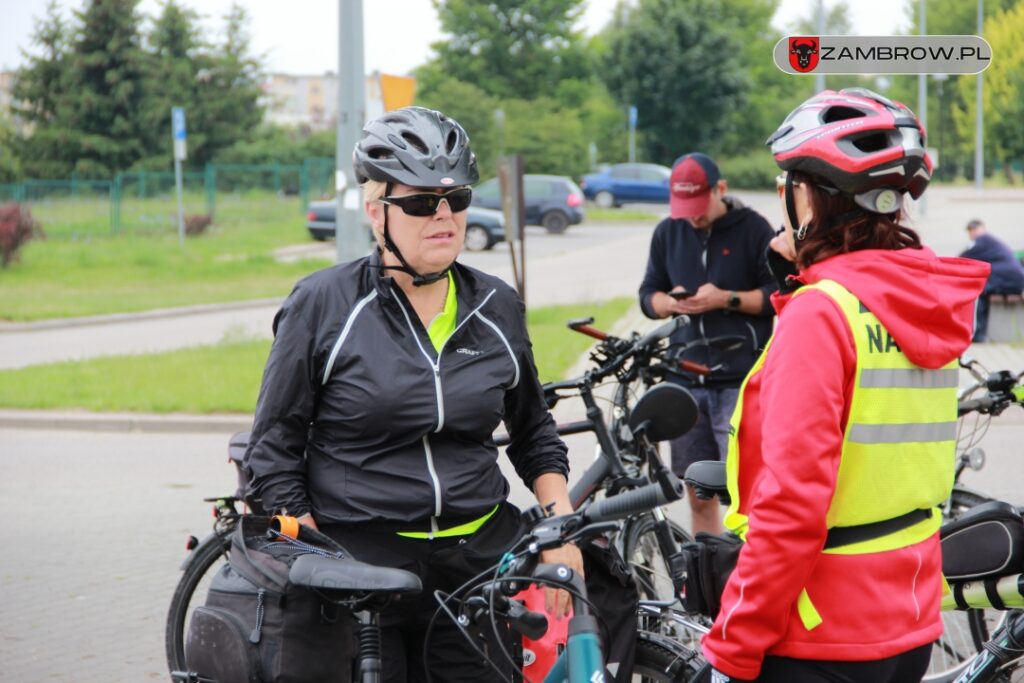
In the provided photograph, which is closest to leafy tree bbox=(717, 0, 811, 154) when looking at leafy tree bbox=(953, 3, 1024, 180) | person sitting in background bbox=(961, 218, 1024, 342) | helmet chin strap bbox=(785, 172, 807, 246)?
leafy tree bbox=(953, 3, 1024, 180)

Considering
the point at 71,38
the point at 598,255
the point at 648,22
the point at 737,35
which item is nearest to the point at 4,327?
the point at 598,255

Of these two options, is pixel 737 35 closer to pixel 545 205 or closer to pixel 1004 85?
pixel 1004 85

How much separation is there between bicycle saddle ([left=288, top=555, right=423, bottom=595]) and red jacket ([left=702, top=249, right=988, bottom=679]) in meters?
0.57

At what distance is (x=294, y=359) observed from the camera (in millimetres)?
2873

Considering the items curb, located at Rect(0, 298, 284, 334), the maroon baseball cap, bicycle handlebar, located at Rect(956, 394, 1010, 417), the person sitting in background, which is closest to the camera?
bicycle handlebar, located at Rect(956, 394, 1010, 417)

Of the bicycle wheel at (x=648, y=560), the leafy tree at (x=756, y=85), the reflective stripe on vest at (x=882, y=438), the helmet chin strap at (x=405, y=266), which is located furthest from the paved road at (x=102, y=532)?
the leafy tree at (x=756, y=85)

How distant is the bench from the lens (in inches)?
556

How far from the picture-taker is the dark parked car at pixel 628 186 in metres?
48.1

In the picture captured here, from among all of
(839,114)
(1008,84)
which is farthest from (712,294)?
(1008,84)

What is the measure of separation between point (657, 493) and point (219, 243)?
32.2 m

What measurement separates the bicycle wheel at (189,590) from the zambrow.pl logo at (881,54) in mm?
2621

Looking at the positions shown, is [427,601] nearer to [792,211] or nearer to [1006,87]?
[792,211]

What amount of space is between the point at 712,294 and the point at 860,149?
3.28 m

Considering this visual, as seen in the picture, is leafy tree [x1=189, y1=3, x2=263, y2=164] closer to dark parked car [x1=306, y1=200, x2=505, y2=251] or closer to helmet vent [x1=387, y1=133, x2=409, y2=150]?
dark parked car [x1=306, y1=200, x2=505, y2=251]
